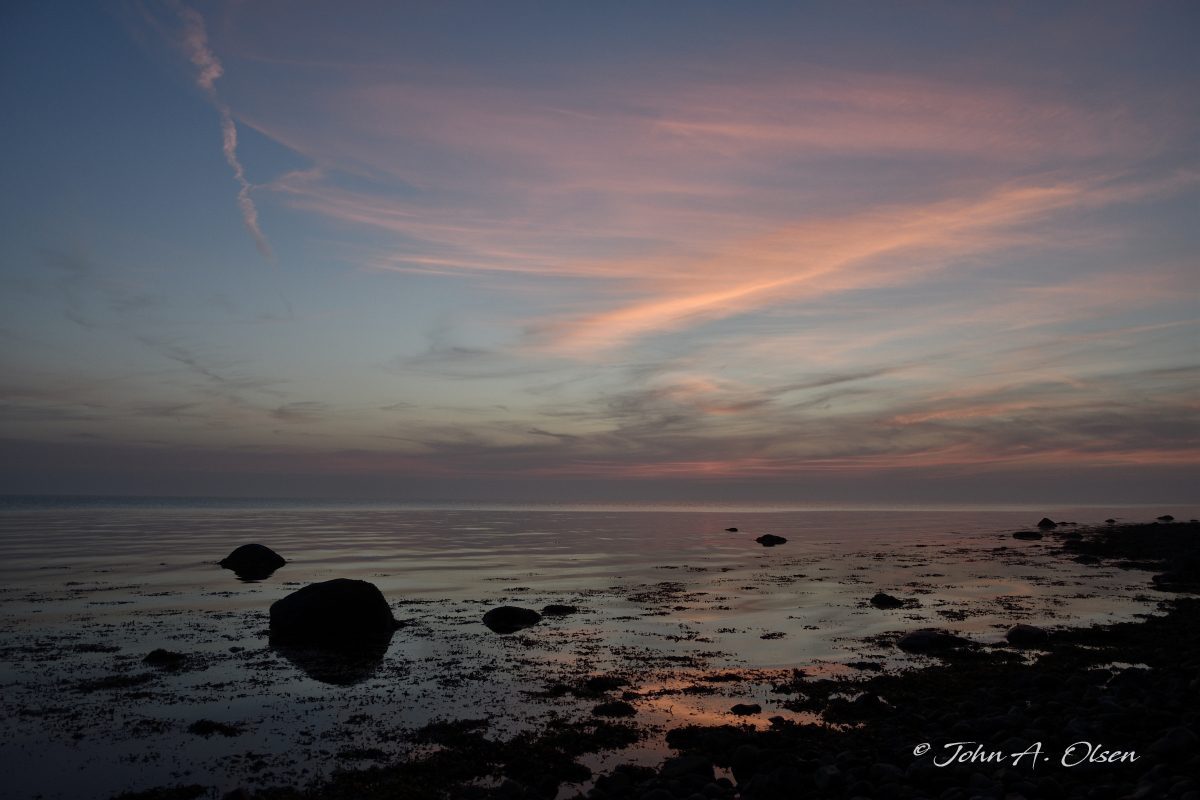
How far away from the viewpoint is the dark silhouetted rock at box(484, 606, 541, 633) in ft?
92.2

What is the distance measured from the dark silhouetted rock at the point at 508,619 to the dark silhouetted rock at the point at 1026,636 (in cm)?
1827

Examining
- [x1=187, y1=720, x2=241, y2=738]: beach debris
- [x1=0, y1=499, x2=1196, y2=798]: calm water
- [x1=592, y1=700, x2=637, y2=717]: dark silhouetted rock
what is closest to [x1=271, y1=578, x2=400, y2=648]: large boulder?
[x1=0, y1=499, x2=1196, y2=798]: calm water

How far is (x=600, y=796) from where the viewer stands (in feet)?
38.5

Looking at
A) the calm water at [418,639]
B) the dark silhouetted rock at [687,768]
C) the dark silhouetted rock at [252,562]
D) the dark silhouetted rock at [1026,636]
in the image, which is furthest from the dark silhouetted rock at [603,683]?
the dark silhouetted rock at [252,562]

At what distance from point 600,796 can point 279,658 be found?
636 inches

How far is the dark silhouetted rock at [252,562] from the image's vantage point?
151ft

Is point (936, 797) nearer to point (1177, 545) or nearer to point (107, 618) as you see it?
point (107, 618)

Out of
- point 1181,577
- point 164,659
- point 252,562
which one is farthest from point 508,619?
point 1181,577

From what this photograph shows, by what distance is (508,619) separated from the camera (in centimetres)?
2862

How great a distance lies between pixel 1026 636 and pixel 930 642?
384cm

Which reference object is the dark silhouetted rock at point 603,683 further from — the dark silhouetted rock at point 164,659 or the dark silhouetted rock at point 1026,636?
the dark silhouetted rock at point 1026,636

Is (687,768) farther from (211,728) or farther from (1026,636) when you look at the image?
(1026,636)

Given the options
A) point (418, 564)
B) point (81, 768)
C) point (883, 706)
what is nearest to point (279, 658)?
point (81, 768)

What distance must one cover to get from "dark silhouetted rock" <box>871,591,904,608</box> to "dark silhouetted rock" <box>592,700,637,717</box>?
63.8 ft
